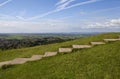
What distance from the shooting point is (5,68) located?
1238cm

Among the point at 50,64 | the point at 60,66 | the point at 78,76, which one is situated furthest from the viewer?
the point at 50,64

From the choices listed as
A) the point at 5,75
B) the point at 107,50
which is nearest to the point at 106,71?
the point at 107,50

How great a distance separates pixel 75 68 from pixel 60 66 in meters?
0.98

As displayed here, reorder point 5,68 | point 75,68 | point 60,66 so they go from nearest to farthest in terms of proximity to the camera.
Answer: point 75,68 < point 60,66 < point 5,68

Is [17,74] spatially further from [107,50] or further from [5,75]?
[107,50]

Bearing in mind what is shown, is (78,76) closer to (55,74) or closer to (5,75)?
(55,74)

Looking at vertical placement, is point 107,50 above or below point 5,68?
above

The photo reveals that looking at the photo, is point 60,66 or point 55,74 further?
point 60,66

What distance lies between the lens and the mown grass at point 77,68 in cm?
892

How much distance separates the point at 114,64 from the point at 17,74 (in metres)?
4.87

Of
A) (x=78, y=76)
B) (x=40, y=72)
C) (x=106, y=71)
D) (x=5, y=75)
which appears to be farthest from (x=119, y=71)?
(x=5, y=75)

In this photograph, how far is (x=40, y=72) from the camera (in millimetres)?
10016

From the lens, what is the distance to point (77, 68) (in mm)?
9961

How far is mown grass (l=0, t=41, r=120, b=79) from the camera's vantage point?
29.3 ft
